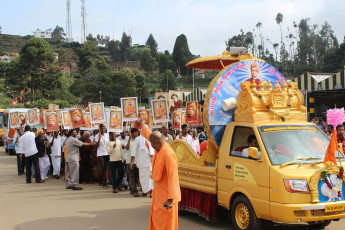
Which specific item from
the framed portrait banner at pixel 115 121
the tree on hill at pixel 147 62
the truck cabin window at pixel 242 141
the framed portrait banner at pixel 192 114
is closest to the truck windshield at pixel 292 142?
the truck cabin window at pixel 242 141

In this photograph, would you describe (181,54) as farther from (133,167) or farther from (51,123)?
(133,167)

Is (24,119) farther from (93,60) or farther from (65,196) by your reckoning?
(93,60)

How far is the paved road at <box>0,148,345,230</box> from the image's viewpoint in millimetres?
8086

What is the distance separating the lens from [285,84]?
305 inches

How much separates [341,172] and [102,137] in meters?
8.54

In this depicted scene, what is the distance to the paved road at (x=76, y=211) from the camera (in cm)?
809

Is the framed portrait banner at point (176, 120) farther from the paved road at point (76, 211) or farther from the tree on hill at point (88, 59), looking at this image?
the tree on hill at point (88, 59)

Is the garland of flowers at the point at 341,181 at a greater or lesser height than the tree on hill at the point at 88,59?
lesser

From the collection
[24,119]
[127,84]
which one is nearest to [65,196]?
[24,119]

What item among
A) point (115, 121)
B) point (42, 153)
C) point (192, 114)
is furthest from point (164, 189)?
point (42, 153)

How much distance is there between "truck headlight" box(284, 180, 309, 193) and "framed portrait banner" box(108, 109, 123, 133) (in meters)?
8.38

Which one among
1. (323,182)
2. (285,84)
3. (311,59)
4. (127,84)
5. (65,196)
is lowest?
(65,196)

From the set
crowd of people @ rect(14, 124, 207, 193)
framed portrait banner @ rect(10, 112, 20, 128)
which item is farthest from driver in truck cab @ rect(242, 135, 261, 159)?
framed portrait banner @ rect(10, 112, 20, 128)

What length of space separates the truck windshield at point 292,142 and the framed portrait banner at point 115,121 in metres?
7.57
